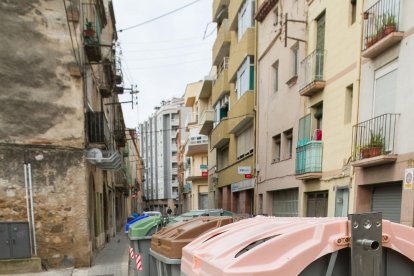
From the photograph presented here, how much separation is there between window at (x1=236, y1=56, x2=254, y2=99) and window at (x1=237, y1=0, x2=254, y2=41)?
62.6 inches

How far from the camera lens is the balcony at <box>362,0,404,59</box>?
23.1ft

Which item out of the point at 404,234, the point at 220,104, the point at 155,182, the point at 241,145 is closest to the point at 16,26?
the point at 404,234

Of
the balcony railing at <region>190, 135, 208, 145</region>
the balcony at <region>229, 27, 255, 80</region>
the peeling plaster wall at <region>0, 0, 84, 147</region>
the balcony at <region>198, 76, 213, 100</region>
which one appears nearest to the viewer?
the peeling plaster wall at <region>0, 0, 84, 147</region>

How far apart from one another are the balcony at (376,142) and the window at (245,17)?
10388 millimetres

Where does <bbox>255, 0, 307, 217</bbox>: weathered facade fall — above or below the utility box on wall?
above

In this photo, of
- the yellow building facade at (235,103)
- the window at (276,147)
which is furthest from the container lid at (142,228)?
the yellow building facade at (235,103)

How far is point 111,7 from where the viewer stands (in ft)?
72.8

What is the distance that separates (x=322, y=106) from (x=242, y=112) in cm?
702

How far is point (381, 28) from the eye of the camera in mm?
7359

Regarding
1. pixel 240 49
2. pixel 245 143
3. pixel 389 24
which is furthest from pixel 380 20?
pixel 245 143

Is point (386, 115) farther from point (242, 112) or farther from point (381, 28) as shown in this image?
point (242, 112)

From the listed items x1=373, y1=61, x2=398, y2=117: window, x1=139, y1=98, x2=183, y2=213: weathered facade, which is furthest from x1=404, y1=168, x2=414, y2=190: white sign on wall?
x1=139, y1=98, x2=183, y2=213: weathered facade

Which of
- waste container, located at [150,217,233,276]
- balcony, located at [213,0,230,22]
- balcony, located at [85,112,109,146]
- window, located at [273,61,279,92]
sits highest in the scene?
balcony, located at [213,0,230,22]

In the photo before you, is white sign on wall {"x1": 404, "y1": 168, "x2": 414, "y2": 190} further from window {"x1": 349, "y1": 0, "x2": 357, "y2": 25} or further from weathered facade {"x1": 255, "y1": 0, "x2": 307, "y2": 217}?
weathered facade {"x1": 255, "y1": 0, "x2": 307, "y2": 217}
